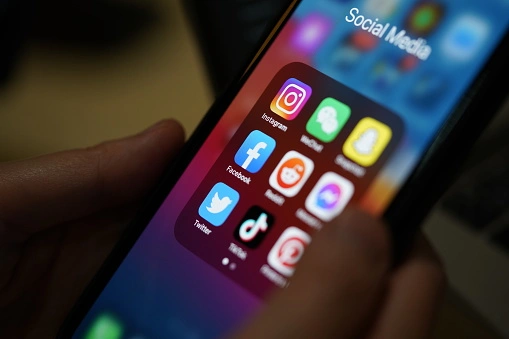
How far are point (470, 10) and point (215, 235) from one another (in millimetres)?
193

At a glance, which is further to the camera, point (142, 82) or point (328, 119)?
point (142, 82)

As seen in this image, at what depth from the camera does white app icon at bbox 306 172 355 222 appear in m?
0.32

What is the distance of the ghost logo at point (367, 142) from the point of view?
320mm

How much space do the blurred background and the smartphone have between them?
0.17 meters

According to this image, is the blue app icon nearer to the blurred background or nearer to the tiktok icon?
the tiktok icon

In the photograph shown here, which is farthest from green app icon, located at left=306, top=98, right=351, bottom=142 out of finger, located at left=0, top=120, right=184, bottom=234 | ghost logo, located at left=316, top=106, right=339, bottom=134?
finger, located at left=0, top=120, right=184, bottom=234

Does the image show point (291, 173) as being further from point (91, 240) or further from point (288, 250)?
point (91, 240)

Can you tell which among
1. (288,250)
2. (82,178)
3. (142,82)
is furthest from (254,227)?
(142,82)

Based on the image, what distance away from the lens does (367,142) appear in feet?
1.06

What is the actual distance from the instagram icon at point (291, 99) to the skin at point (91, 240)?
0.31 feet

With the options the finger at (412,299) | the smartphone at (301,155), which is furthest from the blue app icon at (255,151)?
the finger at (412,299)

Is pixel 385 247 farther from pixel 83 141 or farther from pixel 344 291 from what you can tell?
pixel 83 141

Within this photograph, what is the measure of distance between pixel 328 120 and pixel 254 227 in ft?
0.25

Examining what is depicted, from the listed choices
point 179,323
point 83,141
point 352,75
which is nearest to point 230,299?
point 179,323
